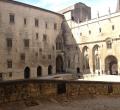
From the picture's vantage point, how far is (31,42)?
30719mm

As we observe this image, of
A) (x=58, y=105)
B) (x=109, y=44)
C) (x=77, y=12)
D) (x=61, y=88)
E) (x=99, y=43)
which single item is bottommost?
(x=58, y=105)

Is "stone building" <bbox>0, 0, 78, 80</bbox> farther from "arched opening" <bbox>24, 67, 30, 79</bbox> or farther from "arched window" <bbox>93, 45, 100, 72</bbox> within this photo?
"arched window" <bbox>93, 45, 100, 72</bbox>

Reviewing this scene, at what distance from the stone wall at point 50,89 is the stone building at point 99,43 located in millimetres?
21253

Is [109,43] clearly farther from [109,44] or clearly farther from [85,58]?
[85,58]

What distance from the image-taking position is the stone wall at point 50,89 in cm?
636

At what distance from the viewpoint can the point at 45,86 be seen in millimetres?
7180

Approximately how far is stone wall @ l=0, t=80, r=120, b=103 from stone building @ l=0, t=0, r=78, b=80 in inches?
795

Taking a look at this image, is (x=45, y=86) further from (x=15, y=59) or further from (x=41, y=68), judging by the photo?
(x=41, y=68)

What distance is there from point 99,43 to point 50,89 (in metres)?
25.8

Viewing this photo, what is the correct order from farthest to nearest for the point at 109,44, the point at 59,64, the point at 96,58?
the point at 59,64 < the point at 96,58 < the point at 109,44

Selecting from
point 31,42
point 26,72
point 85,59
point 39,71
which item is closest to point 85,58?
point 85,59

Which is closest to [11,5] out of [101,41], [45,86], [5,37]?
[5,37]

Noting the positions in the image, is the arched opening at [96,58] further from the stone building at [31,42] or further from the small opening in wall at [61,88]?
the small opening in wall at [61,88]

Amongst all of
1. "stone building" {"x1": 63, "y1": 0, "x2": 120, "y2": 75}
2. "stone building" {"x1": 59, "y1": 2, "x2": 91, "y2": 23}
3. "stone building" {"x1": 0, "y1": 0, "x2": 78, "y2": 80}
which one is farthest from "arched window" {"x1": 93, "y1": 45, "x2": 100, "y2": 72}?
"stone building" {"x1": 59, "y1": 2, "x2": 91, "y2": 23}
